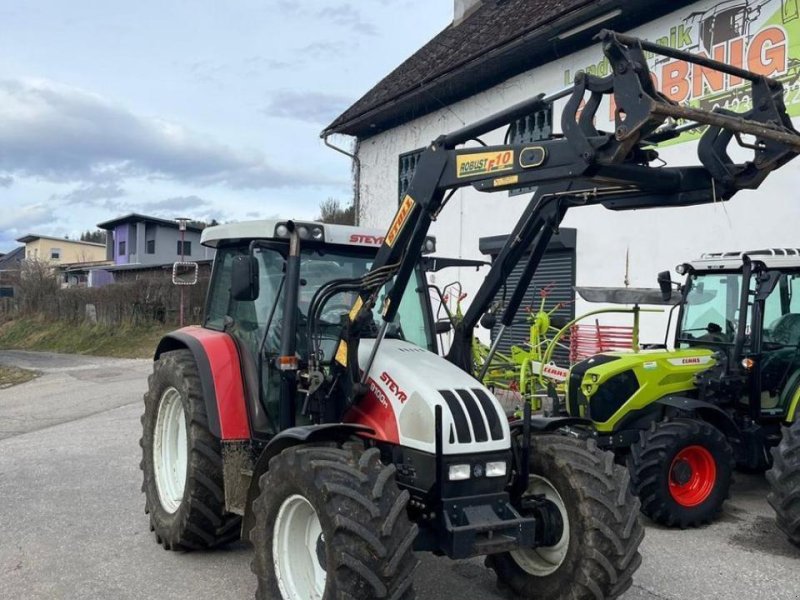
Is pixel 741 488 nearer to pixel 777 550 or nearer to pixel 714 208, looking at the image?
pixel 777 550

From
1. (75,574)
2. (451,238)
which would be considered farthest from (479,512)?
(451,238)

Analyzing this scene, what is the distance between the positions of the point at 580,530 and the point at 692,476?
273 cm

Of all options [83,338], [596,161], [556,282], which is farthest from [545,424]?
[83,338]

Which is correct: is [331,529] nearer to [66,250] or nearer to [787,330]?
[787,330]

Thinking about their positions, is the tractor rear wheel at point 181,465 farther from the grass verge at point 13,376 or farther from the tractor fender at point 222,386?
the grass verge at point 13,376

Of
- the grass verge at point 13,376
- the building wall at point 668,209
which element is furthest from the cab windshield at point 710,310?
the grass verge at point 13,376

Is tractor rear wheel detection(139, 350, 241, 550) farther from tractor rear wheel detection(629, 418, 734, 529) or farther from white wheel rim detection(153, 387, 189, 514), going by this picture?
tractor rear wheel detection(629, 418, 734, 529)

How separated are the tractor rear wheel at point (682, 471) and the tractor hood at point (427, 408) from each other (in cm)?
240

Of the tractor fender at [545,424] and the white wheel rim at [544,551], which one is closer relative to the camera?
the white wheel rim at [544,551]

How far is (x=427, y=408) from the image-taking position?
368 cm

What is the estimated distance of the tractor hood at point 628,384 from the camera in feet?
21.3

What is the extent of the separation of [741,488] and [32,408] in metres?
10.9

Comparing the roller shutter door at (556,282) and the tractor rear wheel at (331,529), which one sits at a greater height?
the roller shutter door at (556,282)

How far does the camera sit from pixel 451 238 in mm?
14047
